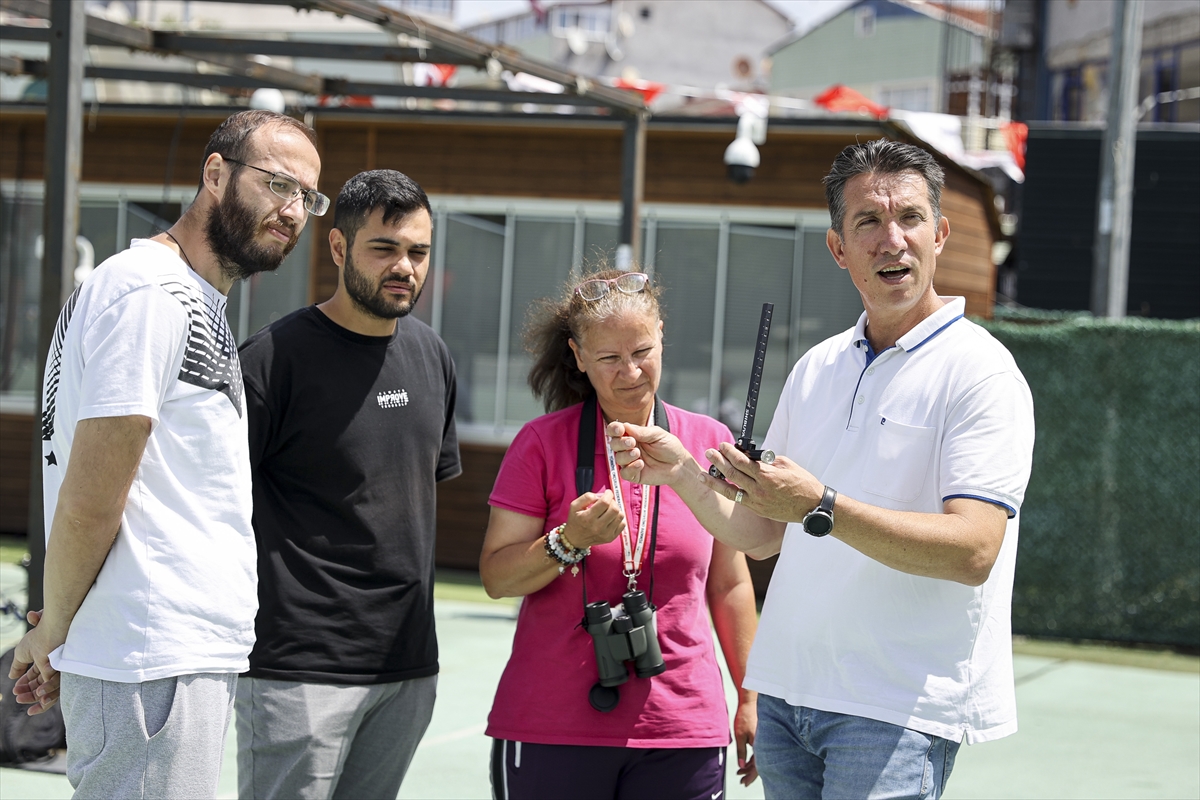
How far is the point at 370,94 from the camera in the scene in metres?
7.92

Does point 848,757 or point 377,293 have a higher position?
point 377,293

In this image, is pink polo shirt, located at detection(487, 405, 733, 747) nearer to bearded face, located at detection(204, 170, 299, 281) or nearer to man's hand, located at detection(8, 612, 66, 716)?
bearded face, located at detection(204, 170, 299, 281)

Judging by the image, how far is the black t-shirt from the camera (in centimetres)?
279

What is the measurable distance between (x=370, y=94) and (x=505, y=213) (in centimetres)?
328

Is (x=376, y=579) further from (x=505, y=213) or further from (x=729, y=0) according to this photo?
(x=729, y=0)

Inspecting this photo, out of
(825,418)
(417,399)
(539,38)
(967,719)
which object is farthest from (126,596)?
(539,38)

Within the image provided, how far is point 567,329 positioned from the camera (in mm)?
2875

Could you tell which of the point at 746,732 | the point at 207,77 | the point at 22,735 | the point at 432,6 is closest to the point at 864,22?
the point at 432,6

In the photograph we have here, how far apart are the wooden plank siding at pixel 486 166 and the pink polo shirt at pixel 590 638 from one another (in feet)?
24.4

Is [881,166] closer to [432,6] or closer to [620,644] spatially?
[620,644]

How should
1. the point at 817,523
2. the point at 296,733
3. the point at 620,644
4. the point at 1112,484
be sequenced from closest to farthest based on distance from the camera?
the point at 817,523, the point at 620,644, the point at 296,733, the point at 1112,484

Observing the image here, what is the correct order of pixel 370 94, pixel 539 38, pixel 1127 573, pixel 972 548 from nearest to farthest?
pixel 972 548 → pixel 370 94 → pixel 1127 573 → pixel 539 38

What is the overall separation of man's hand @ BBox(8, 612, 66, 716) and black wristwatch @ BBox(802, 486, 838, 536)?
1.26m

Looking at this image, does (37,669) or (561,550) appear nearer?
(37,669)
